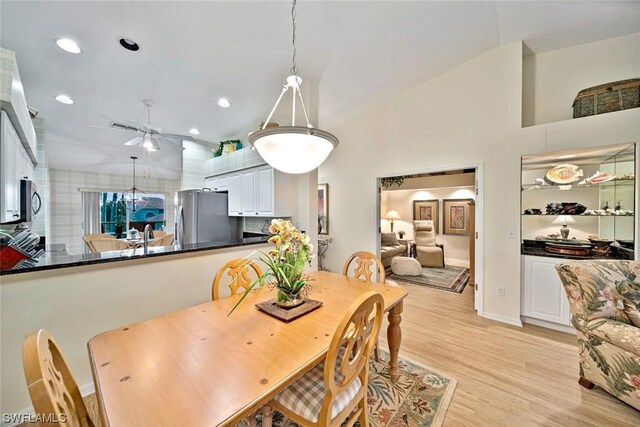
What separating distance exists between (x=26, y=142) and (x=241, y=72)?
2.09m

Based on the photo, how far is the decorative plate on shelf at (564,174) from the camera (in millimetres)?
2719

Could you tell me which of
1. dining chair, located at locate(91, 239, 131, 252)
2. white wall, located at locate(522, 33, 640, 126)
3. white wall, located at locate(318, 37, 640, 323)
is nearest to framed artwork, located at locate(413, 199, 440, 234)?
white wall, located at locate(318, 37, 640, 323)

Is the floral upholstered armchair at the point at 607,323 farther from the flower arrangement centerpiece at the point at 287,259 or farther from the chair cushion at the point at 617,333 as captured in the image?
the flower arrangement centerpiece at the point at 287,259

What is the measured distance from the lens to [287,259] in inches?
58.6

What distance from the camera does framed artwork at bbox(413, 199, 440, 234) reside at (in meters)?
6.31

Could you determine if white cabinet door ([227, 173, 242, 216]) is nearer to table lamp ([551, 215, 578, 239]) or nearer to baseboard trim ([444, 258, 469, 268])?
table lamp ([551, 215, 578, 239])

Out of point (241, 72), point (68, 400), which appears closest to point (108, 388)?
point (68, 400)

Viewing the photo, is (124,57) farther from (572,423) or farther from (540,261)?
(540,261)

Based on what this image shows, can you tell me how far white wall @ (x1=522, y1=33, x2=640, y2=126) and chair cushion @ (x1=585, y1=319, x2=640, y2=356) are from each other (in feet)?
7.85

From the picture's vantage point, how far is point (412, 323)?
114 inches

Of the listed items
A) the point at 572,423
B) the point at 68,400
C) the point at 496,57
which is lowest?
the point at 572,423

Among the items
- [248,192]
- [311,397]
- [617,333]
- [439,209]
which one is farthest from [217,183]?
[439,209]

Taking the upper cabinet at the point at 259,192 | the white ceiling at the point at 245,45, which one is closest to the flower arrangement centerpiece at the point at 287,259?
the white ceiling at the point at 245,45

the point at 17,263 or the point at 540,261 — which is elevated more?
the point at 17,263
